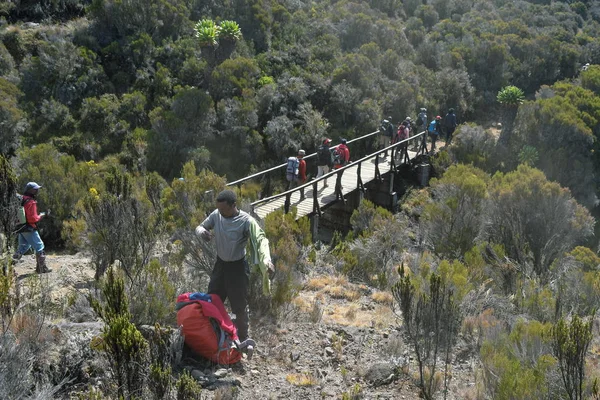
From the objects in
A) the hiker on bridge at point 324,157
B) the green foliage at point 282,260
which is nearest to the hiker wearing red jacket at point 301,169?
the hiker on bridge at point 324,157

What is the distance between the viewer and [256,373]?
204 inches

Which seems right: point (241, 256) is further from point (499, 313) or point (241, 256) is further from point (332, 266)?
point (332, 266)

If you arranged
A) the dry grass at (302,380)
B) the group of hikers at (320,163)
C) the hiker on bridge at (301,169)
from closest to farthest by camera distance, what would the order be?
the dry grass at (302,380)
the group of hikers at (320,163)
the hiker on bridge at (301,169)

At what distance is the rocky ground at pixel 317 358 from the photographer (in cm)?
485

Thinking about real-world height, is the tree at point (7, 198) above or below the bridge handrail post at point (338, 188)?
above

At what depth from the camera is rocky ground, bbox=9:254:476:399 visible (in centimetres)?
485

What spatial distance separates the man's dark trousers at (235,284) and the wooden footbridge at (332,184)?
17.1 ft

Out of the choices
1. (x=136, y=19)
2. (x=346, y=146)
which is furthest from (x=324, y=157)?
(x=136, y=19)

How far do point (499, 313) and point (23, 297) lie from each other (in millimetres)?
5740

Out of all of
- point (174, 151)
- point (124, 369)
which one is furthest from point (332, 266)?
point (174, 151)

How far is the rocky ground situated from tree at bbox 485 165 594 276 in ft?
19.1

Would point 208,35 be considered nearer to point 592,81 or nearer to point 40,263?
point 40,263

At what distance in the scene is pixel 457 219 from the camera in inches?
483

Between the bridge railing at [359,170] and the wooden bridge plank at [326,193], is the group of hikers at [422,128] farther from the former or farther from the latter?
the wooden bridge plank at [326,193]
